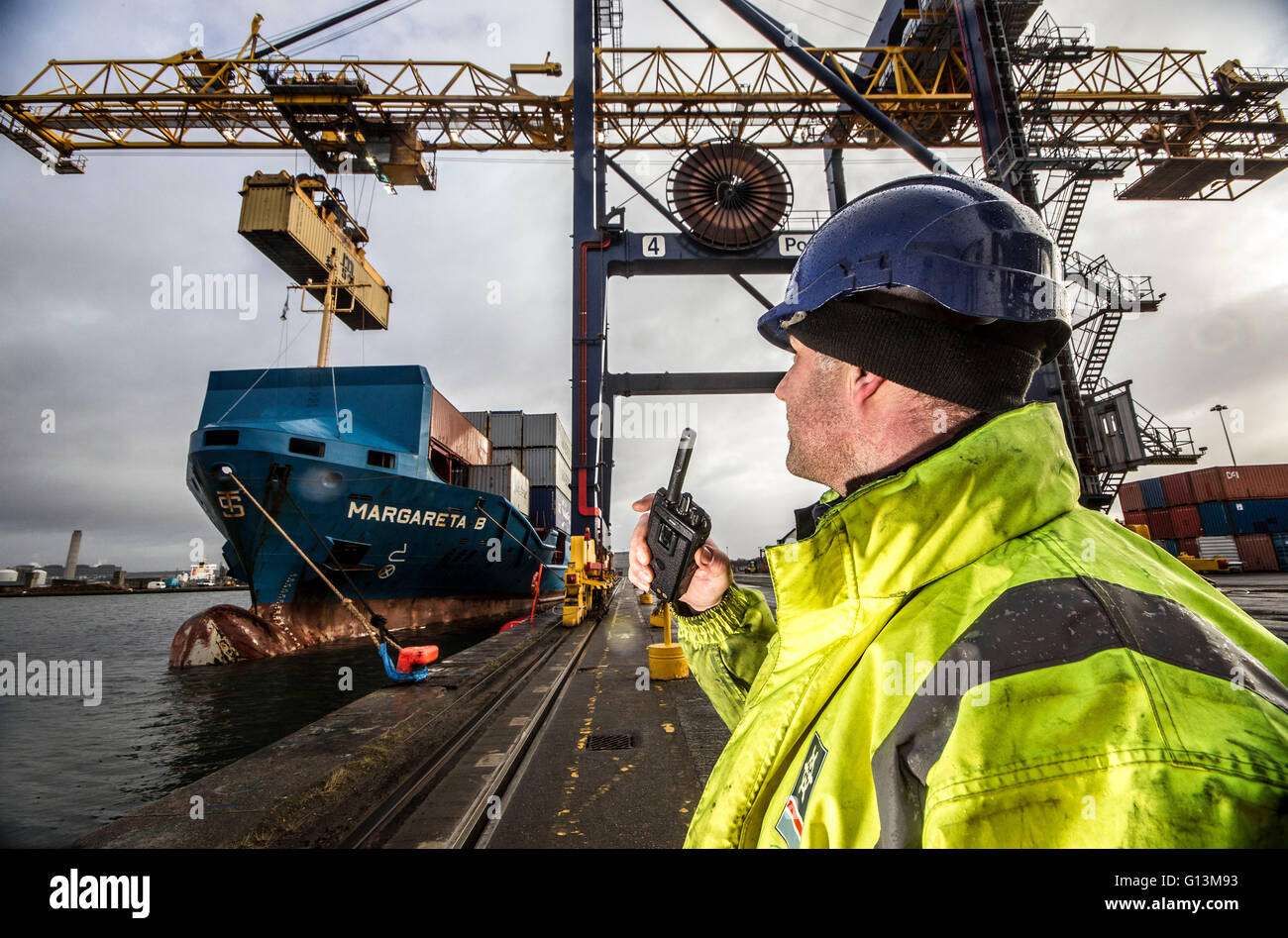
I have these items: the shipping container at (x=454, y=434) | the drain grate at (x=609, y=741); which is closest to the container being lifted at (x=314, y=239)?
the shipping container at (x=454, y=434)

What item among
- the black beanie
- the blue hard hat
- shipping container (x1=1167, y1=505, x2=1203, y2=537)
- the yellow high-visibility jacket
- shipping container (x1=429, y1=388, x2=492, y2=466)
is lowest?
the yellow high-visibility jacket

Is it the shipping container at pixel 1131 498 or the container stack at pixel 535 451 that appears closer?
the container stack at pixel 535 451

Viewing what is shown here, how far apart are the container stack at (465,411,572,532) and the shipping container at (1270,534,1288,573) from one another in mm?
31357

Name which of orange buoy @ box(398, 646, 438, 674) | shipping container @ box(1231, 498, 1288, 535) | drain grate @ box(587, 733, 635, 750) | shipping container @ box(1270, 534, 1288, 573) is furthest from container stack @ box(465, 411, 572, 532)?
shipping container @ box(1270, 534, 1288, 573)

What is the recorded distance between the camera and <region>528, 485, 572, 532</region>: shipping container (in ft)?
79.5

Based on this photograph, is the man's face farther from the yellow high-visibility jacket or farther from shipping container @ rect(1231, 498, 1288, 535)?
shipping container @ rect(1231, 498, 1288, 535)

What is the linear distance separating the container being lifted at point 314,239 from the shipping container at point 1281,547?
3845 centimetres

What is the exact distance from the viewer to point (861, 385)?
1129 millimetres

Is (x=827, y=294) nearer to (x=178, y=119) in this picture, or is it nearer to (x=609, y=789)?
(x=609, y=789)

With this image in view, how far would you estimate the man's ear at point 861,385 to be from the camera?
1111 mm

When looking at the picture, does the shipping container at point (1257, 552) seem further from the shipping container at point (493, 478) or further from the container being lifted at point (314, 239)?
the container being lifted at point (314, 239)

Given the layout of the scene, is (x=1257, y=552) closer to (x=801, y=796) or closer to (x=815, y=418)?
(x=815, y=418)

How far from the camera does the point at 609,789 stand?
2.87 metres
